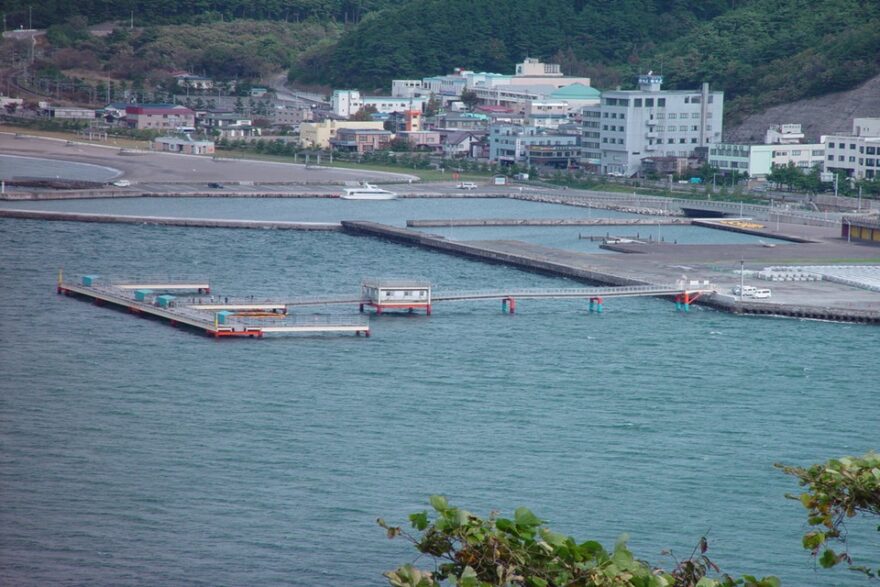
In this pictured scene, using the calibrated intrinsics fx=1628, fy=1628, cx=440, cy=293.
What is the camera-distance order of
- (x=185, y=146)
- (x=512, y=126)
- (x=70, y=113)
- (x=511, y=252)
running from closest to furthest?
(x=511, y=252), (x=512, y=126), (x=185, y=146), (x=70, y=113)

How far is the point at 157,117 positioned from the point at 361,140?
5162 millimetres

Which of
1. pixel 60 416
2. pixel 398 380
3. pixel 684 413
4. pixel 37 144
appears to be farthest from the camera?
pixel 37 144

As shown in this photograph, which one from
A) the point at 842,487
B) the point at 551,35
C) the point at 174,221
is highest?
the point at 551,35

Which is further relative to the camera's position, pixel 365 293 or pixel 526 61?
pixel 526 61

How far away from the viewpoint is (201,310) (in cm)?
1494

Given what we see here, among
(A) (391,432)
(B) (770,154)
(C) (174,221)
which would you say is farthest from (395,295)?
(B) (770,154)

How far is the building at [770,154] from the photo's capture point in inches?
1144

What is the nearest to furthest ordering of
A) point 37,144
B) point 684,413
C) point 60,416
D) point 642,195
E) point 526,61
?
point 60,416 → point 684,413 → point 642,195 → point 37,144 → point 526,61

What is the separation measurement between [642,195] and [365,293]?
13.2 m

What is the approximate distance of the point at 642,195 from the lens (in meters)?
28.0

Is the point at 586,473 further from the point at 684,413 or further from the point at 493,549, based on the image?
the point at 493,549

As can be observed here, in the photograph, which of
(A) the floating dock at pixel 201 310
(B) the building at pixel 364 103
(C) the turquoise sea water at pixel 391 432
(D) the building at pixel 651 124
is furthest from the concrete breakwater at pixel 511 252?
(B) the building at pixel 364 103

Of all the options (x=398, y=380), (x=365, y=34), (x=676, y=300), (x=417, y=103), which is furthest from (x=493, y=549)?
(x=365, y=34)

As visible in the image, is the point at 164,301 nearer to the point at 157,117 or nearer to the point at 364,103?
the point at 157,117
